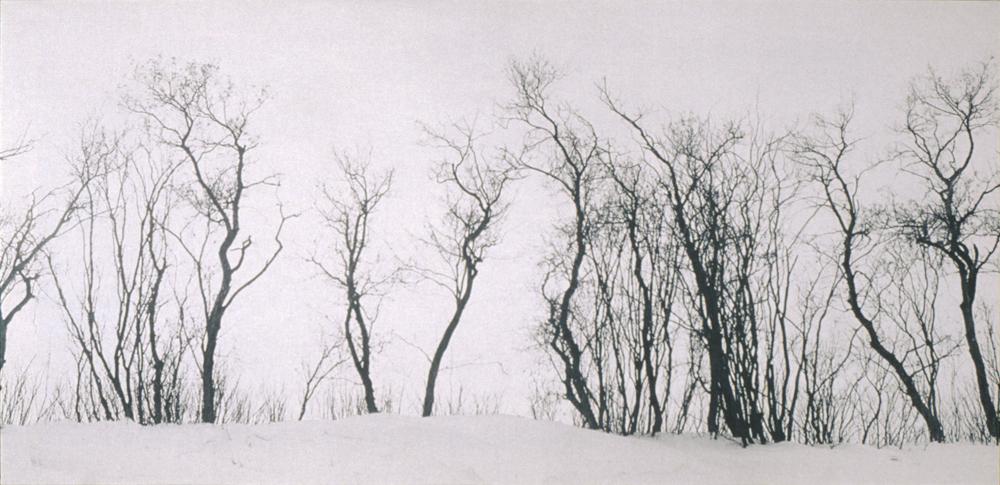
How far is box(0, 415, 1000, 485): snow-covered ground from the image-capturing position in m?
5.73

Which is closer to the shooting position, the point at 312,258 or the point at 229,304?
the point at 229,304

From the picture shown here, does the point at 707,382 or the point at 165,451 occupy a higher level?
the point at 707,382

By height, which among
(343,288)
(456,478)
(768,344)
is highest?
(343,288)

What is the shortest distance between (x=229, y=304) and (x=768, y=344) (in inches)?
414

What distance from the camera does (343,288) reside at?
14719mm

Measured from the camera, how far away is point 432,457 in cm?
691

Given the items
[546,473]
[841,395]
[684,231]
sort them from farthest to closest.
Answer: [841,395] < [684,231] < [546,473]

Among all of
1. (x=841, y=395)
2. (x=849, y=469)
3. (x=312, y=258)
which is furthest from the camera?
(x=841, y=395)

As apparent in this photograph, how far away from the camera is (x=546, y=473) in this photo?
22.9ft

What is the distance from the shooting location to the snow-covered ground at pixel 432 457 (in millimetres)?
5730

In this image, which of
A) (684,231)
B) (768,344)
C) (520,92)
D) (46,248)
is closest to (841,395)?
(768,344)

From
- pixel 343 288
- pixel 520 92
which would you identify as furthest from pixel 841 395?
pixel 343 288

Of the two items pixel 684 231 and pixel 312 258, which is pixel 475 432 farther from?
pixel 312 258

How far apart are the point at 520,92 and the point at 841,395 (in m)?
11.1
